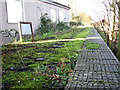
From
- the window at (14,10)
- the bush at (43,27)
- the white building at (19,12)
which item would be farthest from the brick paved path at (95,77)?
the bush at (43,27)

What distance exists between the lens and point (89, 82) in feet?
7.43

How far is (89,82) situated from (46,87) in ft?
2.18

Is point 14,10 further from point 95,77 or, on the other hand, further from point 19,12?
point 95,77

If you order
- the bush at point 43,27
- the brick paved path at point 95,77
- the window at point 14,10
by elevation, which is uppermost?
the window at point 14,10

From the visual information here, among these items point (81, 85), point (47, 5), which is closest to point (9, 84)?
point (81, 85)

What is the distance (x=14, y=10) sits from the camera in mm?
8180

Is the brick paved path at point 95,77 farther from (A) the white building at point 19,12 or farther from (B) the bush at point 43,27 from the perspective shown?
(B) the bush at point 43,27

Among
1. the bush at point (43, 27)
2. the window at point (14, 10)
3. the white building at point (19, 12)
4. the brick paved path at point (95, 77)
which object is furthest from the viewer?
the bush at point (43, 27)

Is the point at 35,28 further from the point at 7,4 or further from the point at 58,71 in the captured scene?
the point at 58,71

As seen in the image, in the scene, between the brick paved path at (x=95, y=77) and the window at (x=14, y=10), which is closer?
the brick paved path at (x=95, y=77)

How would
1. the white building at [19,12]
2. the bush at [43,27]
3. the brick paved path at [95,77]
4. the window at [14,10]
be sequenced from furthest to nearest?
the bush at [43,27] → the window at [14,10] → the white building at [19,12] → the brick paved path at [95,77]

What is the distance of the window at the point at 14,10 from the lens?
780 centimetres

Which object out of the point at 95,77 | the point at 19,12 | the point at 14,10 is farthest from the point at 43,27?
the point at 95,77

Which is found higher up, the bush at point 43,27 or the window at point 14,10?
the window at point 14,10
